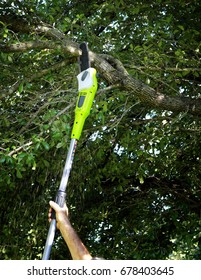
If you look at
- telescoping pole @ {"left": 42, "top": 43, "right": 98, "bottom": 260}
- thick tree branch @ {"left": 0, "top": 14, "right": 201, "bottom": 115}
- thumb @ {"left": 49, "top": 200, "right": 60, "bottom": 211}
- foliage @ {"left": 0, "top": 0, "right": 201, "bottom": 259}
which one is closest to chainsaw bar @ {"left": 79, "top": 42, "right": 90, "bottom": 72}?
telescoping pole @ {"left": 42, "top": 43, "right": 98, "bottom": 260}

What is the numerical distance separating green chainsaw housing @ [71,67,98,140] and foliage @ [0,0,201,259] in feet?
1.59

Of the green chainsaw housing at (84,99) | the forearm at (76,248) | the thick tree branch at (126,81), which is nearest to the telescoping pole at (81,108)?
the green chainsaw housing at (84,99)

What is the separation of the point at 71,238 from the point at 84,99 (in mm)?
849

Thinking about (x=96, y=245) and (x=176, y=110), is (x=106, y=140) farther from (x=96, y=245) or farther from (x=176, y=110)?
(x=96, y=245)

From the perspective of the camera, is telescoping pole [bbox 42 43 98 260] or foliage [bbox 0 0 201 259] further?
foliage [bbox 0 0 201 259]

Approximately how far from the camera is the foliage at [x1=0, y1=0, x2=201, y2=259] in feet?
11.1

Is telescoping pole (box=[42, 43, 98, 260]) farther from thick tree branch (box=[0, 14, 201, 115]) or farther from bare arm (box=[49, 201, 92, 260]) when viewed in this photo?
thick tree branch (box=[0, 14, 201, 115])

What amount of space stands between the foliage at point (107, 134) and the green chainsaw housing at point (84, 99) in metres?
0.49

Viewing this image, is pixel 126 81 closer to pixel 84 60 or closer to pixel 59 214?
pixel 84 60

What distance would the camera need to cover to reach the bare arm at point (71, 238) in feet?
5.74

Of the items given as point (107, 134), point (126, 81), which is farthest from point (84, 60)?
point (107, 134)

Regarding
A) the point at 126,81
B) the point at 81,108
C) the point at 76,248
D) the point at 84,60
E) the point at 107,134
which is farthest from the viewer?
the point at 107,134

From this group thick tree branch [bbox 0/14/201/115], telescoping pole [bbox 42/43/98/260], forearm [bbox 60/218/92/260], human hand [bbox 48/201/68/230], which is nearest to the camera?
forearm [bbox 60/218/92/260]

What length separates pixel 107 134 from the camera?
4117 mm
